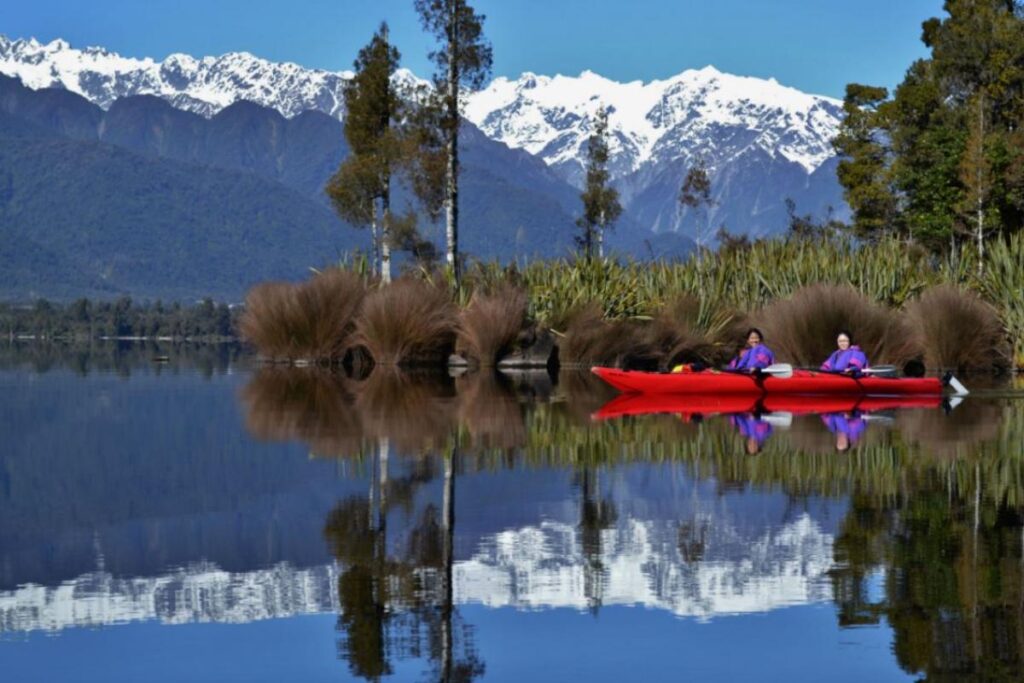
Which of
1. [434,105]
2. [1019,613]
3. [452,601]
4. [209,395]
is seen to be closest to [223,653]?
[452,601]

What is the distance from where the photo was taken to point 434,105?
154 feet

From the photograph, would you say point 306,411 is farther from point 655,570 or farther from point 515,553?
point 655,570

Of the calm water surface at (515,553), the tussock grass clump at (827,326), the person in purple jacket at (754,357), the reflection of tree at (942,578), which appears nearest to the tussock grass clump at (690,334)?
the tussock grass clump at (827,326)

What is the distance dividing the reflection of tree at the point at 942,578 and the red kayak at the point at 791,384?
37.5 feet

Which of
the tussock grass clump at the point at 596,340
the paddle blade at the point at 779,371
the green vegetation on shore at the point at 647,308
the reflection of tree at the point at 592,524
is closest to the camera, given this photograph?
the reflection of tree at the point at 592,524

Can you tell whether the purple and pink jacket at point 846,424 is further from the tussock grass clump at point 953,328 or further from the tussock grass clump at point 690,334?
the tussock grass clump at point 690,334

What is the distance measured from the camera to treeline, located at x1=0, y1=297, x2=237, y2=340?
4633 inches

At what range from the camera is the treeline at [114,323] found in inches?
4633

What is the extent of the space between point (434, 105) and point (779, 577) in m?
38.3

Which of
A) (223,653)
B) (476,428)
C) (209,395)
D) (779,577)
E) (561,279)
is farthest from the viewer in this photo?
(561,279)

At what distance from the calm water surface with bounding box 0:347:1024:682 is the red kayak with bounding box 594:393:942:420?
2756 mm

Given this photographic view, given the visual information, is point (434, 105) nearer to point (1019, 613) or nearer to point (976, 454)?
point (976, 454)

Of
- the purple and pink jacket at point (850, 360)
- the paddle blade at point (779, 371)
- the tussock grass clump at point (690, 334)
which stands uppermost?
the tussock grass clump at point (690, 334)

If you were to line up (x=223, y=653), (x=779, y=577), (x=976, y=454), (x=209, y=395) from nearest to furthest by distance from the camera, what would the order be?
(x=223, y=653)
(x=779, y=577)
(x=976, y=454)
(x=209, y=395)
